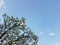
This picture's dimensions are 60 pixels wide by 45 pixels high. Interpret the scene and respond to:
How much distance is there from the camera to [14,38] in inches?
1783

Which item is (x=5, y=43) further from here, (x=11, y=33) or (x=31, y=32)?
(x=31, y=32)

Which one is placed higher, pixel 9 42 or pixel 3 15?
pixel 3 15

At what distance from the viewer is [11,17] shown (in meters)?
45.0

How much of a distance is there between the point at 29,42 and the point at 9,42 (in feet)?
11.4

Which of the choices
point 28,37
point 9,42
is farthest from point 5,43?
point 28,37

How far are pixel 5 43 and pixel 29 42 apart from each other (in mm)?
4275

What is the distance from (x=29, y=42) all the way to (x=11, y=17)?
5.45 metres

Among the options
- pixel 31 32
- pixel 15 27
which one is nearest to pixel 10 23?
pixel 15 27

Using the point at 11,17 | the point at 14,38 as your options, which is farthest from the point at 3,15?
the point at 14,38

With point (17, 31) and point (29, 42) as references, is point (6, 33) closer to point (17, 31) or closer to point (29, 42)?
point (17, 31)

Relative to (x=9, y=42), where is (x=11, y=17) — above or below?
above

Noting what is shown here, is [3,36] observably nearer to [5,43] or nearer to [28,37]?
[5,43]

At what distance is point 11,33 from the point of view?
45.0m

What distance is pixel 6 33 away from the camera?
4441cm
